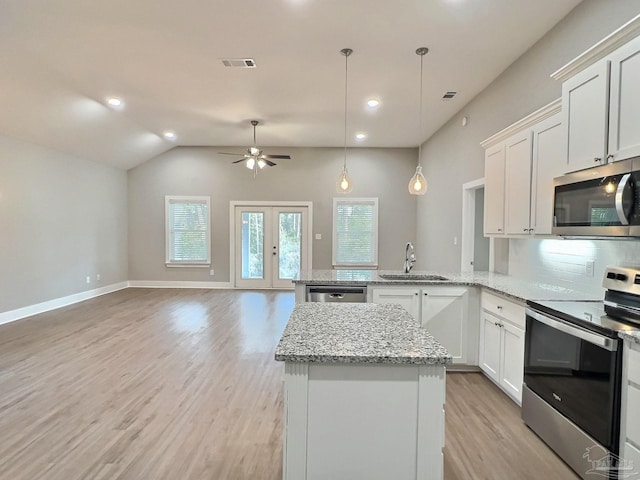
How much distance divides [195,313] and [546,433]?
15.9 feet

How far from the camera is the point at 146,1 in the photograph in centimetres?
277

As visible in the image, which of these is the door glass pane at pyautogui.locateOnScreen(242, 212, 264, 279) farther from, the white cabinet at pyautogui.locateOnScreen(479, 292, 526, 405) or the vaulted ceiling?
the white cabinet at pyautogui.locateOnScreen(479, 292, 526, 405)

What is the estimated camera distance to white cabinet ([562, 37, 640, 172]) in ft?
5.68

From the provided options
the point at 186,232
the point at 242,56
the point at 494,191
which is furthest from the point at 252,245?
the point at 494,191

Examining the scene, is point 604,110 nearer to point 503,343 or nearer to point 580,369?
point 580,369

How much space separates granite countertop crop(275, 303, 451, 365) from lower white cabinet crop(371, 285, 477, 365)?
1.23m

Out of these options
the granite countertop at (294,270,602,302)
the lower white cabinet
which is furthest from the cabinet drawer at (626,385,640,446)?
the lower white cabinet

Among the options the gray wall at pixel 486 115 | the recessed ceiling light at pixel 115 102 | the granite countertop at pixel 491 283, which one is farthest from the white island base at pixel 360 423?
the recessed ceiling light at pixel 115 102

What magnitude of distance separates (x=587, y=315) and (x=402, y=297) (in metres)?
1.55

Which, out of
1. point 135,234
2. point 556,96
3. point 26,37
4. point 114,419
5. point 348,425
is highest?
point 26,37

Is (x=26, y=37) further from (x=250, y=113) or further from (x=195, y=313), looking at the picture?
(x=195, y=313)

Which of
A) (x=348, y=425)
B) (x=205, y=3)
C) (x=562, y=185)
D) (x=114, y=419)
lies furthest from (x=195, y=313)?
(x=562, y=185)

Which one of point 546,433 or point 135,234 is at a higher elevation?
point 135,234

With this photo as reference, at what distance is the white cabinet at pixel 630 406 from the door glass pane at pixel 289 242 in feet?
21.3
